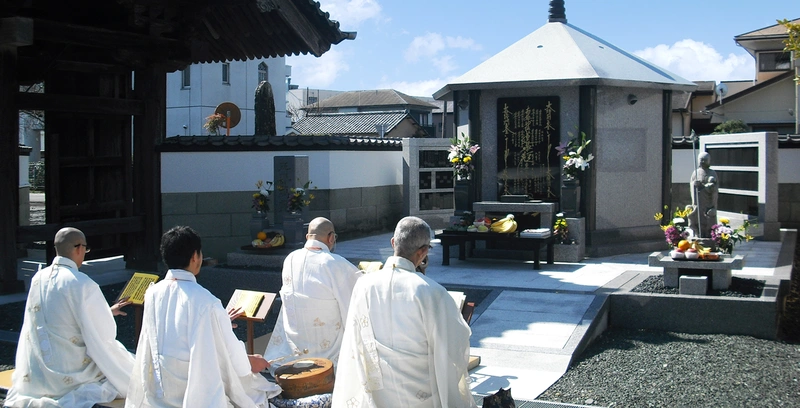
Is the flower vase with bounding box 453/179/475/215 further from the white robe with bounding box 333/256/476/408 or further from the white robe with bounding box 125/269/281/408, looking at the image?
the white robe with bounding box 333/256/476/408

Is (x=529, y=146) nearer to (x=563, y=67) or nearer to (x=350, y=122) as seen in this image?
(x=563, y=67)

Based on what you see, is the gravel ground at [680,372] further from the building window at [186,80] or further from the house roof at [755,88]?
the building window at [186,80]

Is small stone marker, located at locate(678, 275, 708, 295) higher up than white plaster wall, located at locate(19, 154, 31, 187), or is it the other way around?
A: white plaster wall, located at locate(19, 154, 31, 187)

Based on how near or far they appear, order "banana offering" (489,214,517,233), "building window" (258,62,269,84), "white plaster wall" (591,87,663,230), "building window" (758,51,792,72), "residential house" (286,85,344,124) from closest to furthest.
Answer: "banana offering" (489,214,517,233) → "white plaster wall" (591,87,663,230) → "building window" (758,51,792,72) → "building window" (258,62,269,84) → "residential house" (286,85,344,124)

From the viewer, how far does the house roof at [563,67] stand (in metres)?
11.8

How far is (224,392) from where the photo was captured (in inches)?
187

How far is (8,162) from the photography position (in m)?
9.41

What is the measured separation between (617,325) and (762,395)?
240cm

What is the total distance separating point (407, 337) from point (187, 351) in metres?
1.35

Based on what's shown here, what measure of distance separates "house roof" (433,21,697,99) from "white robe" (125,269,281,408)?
816 cm

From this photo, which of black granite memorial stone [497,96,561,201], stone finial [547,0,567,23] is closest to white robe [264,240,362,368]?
black granite memorial stone [497,96,561,201]

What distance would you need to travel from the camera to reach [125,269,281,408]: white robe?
15.0 ft

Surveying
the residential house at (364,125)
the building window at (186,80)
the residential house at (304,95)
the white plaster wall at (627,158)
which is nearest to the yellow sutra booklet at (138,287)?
the white plaster wall at (627,158)

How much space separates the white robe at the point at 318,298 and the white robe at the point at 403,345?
1610mm
